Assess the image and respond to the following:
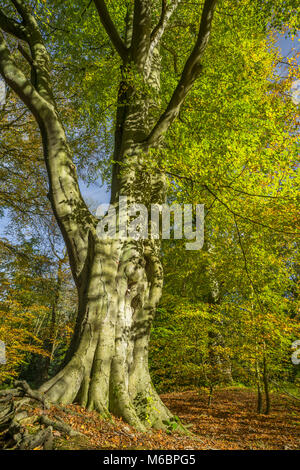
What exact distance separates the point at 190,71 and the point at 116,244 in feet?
8.30

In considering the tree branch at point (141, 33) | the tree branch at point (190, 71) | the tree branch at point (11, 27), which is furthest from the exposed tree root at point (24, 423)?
the tree branch at point (11, 27)

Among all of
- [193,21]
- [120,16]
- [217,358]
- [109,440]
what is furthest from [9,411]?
[193,21]

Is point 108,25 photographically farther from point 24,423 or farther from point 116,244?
point 24,423

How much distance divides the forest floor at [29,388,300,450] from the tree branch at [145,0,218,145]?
3644 mm

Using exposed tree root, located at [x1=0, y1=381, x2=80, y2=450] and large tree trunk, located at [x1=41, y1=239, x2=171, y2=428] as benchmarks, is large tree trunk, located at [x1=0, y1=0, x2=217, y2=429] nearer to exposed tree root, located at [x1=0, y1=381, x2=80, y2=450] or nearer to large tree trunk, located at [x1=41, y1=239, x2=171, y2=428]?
large tree trunk, located at [x1=41, y1=239, x2=171, y2=428]

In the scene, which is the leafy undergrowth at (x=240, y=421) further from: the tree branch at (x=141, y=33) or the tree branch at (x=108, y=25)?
the tree branch at (x=108, y=25)

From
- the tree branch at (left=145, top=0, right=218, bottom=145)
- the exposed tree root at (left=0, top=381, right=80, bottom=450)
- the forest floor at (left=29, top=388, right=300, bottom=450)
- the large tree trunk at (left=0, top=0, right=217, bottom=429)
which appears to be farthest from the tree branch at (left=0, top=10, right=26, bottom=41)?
the forest floor at (left=29, top=388, right=300, bottom=450)

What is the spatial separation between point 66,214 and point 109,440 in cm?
256

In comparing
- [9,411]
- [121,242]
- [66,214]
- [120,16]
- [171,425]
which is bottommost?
[171,425]

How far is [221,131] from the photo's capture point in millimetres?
6469

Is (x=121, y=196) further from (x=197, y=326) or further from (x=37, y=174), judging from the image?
(x=37, y=174)

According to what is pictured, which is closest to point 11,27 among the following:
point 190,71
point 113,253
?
point 190,71

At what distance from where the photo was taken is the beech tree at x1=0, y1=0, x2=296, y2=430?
3.32m

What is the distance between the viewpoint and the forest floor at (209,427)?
262 centimetres
